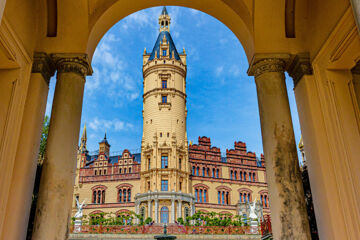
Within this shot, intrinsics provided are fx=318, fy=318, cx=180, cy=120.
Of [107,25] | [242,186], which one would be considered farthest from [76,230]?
[242,186]

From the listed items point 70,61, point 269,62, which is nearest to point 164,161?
point 70,61

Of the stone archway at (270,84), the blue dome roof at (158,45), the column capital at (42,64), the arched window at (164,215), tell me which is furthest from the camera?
the blue dome roof at (158,45)

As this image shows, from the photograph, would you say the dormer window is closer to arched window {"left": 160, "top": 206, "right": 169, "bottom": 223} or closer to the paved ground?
arched window {"left": 160, "top": 206, "right": 169, "bottom": 223}

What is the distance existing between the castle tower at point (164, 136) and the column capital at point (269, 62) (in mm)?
30623

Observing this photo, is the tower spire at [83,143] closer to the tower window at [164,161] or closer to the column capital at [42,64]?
the tower window at [164,161]

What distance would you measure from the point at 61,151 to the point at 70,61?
4.89 ft

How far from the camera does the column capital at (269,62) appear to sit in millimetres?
4977

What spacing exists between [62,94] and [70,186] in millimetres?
1377

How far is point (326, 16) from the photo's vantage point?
4598 millimetres

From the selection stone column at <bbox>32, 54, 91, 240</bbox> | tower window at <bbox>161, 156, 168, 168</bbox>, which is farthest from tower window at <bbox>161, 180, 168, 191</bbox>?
stone column at <bbox>32, 54, 91, 240</bbox>

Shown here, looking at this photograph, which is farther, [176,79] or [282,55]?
[176,79]

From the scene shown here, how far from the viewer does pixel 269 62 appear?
499 cm

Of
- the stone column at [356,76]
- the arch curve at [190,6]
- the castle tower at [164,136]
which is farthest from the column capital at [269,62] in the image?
the castle tower at [164,136]

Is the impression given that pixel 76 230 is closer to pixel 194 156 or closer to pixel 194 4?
pixel 194 4
